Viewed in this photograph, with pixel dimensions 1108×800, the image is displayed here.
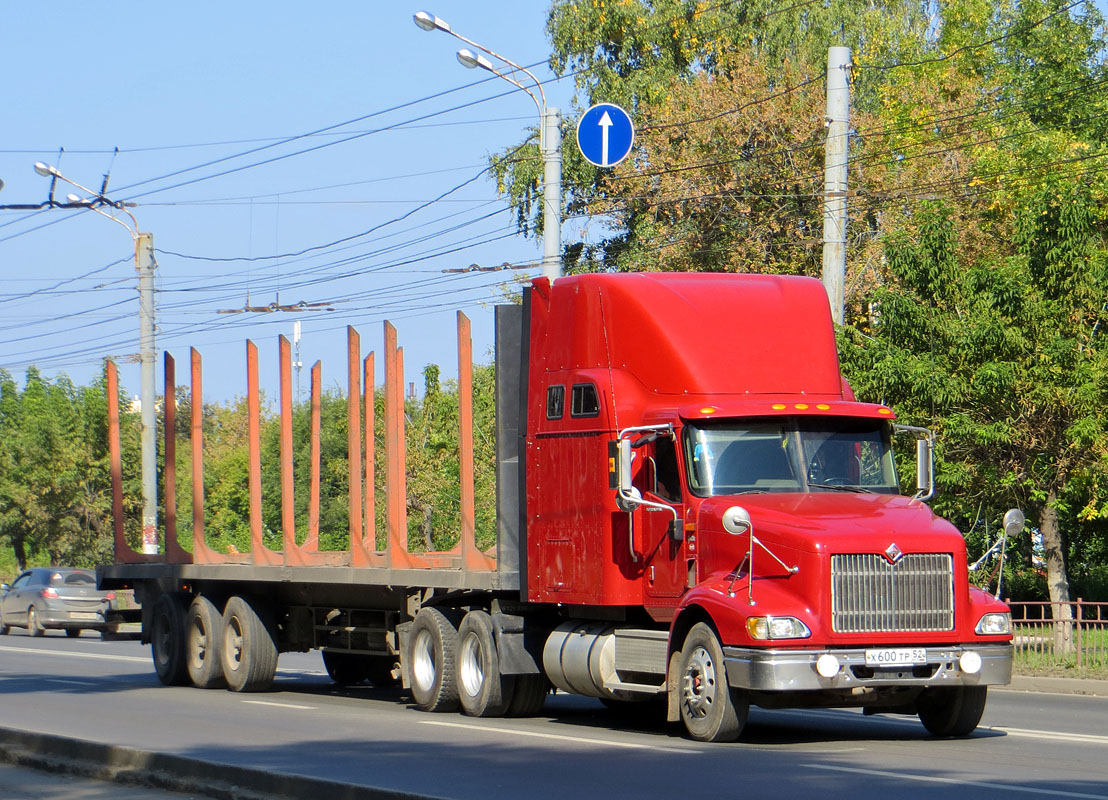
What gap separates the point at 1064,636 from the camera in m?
22.1

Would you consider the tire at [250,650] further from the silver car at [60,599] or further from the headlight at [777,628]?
the silver car at [60,599]

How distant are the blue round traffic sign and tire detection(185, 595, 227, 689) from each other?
31.1 ft

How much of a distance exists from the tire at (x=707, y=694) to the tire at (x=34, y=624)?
28.9m

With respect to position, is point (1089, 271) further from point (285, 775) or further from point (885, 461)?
point (285, 775)

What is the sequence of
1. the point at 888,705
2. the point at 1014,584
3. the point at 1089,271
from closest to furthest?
the point at 888,705 < the point at 1089,271 < the point at 1014,584

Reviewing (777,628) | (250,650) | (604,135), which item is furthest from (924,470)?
(604,135)

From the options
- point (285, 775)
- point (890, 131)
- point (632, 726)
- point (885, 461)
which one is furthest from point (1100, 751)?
point (890, 131)

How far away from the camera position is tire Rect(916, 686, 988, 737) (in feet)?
41.8

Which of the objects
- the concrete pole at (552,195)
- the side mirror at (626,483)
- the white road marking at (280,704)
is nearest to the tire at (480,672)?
the white road marking at (280,704)

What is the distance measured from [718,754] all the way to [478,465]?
27776 mm

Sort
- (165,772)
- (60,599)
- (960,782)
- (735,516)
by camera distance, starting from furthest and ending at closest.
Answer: (60,599), (735,516), (165,772), (960,782)

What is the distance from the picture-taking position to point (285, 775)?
9.51 meters

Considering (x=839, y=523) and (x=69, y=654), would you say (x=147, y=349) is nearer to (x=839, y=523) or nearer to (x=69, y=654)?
(x=69, y=654)

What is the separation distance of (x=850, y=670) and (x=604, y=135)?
14.9 metres
